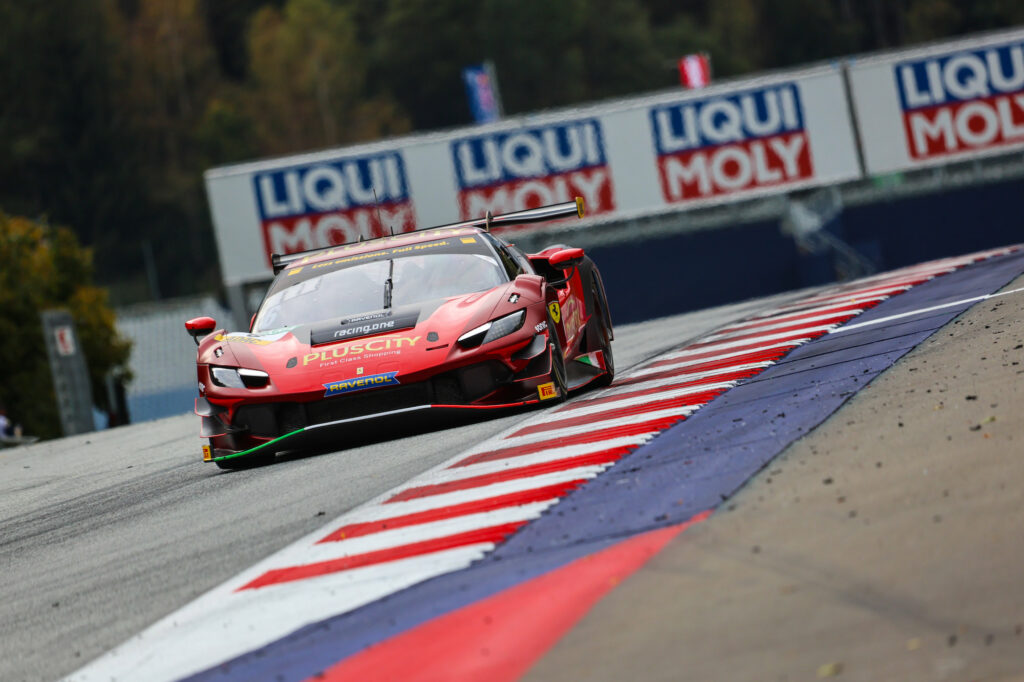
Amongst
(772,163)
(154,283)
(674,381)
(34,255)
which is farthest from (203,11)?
(674,381)

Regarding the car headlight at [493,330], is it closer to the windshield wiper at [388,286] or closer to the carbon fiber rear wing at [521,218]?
the windshield wiper at [388,286]

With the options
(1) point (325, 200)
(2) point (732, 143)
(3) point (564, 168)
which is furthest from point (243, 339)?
(2) point (732, 143)

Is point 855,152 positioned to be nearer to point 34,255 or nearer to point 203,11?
point 34,255

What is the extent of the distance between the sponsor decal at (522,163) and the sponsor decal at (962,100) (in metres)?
6.37

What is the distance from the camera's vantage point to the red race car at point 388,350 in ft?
29.2

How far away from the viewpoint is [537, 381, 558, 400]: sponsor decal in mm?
9250

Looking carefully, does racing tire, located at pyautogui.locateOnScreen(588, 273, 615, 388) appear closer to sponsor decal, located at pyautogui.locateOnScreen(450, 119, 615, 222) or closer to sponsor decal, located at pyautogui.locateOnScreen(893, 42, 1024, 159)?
sponsor decal, located at pyautogui.locateOnScreen(450, 119, 615, 222)

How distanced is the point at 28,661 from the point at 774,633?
236 centimetres

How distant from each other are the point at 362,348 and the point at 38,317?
43988mm

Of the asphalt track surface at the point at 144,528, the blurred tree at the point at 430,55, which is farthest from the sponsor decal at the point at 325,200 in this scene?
the blurred tree at the point at 430,55

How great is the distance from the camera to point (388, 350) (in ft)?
29.4

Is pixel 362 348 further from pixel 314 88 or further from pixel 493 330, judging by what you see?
pixel 314 88

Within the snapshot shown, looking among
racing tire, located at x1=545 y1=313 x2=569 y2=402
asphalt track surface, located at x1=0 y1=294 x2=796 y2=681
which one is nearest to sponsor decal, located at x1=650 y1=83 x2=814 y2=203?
asphalt track surface, located at x1=0 y1=294 x2=796 y2=681

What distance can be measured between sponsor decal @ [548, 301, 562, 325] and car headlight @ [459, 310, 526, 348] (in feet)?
1.28
